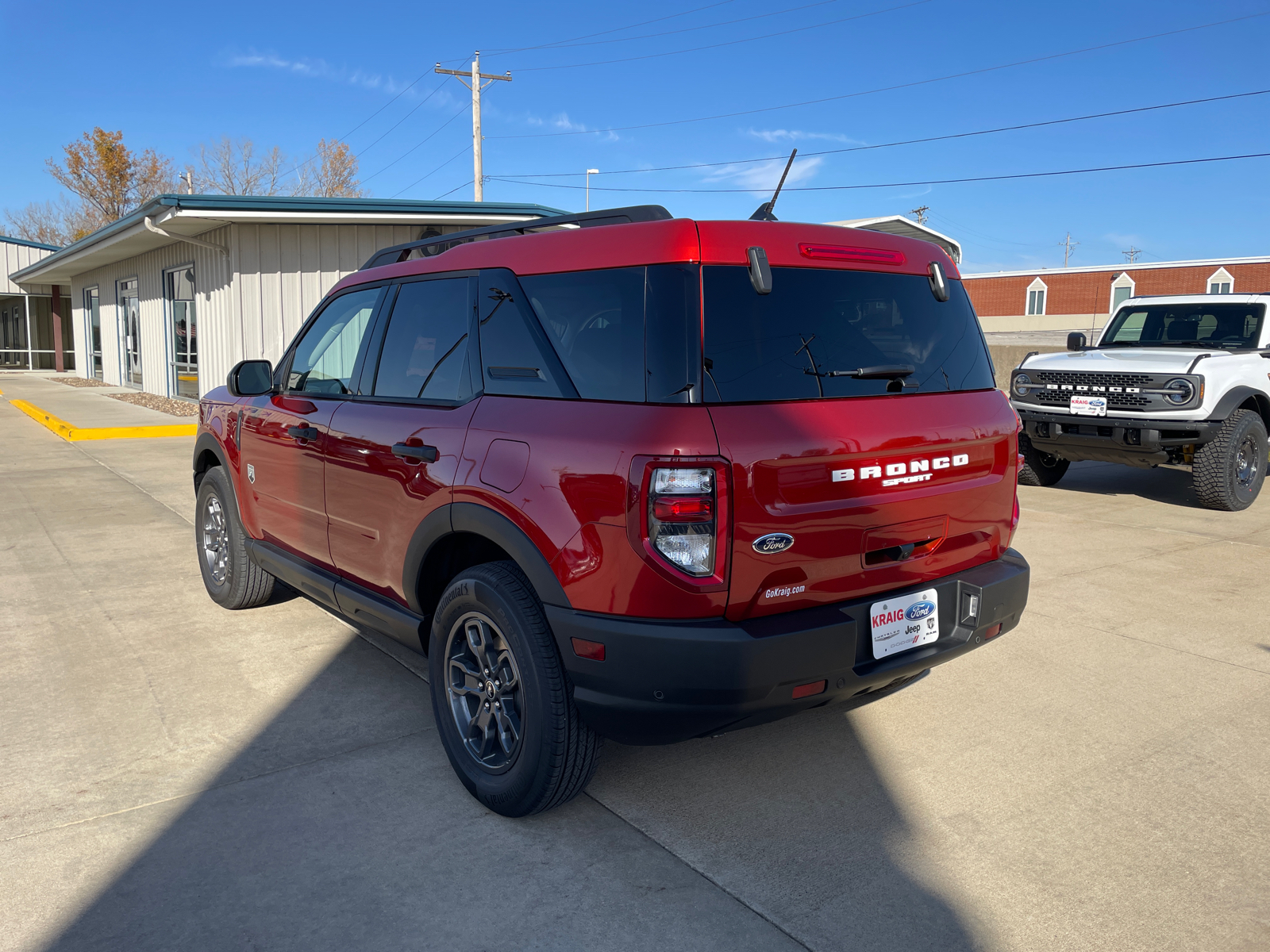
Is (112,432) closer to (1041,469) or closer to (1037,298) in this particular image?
(1041,469)

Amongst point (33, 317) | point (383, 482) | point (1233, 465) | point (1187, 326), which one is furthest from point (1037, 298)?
point (383, 482)

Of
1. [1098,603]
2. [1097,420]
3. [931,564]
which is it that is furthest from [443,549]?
[1097,420]

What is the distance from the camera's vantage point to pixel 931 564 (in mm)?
3088

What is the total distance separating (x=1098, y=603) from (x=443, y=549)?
159 inches

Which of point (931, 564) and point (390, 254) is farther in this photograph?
point (390, 254)

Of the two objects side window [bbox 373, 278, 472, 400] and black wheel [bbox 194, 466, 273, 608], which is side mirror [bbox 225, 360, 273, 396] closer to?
black wheel [bbox 194, 466, 273, 608]

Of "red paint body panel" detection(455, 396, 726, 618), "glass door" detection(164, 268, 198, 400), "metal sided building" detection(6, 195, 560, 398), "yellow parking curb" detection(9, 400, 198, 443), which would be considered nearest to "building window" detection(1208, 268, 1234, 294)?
"metal sided building" detection(6, 195, 560, 398)

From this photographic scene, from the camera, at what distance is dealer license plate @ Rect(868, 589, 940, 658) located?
2.86 m

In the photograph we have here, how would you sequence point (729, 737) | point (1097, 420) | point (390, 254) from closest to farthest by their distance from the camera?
point (729, 737) < point (390, 254) < point (1097, 420)

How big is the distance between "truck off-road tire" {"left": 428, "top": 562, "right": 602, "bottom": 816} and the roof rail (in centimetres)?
118

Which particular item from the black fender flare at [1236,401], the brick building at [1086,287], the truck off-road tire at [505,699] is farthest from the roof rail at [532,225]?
the brick building at [1086,287]

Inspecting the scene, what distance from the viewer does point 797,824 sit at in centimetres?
303

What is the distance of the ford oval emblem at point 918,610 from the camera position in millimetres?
2965

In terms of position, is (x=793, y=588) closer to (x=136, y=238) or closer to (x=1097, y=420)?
(x=1097, y=420)
